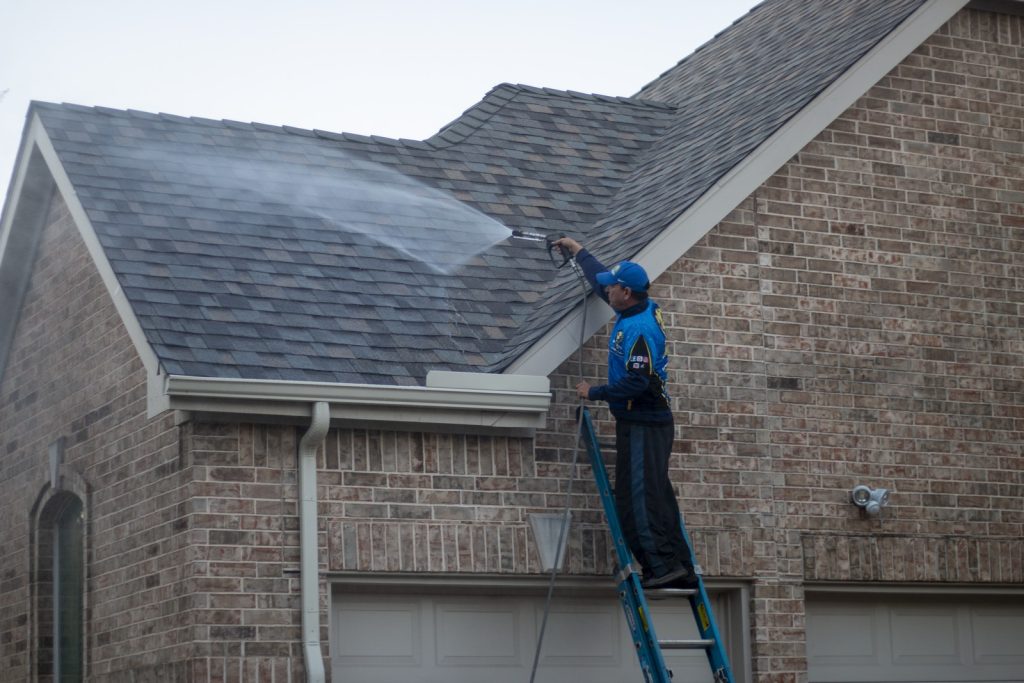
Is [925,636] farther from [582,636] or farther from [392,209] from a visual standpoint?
[392,209]

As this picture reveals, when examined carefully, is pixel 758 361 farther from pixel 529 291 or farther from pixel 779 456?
pixel 529 291

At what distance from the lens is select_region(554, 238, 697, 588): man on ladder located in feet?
30.9

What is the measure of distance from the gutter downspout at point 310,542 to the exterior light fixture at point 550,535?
4.73ft

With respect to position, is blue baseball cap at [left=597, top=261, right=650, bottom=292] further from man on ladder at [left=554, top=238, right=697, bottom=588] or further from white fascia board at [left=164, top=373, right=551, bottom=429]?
white fascia board at [left=164, top=373, right=551, bottom=429]

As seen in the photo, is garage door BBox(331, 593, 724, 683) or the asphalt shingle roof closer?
garage door BBox(331, 593, 724, 683)

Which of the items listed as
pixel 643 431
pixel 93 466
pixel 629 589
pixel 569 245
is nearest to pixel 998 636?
pixel 629 589

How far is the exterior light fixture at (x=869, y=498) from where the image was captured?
10.7 m

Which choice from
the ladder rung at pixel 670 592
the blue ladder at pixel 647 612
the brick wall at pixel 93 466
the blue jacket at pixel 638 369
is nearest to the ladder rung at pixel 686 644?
the blue ladder at pixel 647 612

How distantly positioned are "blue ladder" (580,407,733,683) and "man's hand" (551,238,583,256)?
1.19 meters

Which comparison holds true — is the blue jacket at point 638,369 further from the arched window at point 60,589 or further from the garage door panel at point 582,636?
the arched window at point 60,589

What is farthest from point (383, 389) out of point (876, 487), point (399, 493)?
point (876, 487)

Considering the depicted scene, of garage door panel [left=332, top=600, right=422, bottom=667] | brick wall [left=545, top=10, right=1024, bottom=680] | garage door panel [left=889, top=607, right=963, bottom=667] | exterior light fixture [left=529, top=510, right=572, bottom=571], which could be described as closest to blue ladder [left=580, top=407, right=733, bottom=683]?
exterior light fixture [left=529, top=510, right=572, bottom=571]

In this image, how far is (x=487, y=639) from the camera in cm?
995

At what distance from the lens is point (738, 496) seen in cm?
1048
